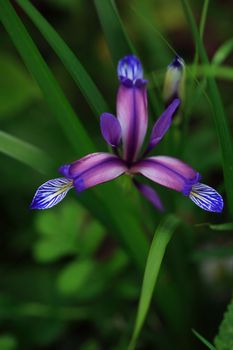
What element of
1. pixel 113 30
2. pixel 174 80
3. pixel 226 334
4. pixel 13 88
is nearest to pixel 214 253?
pixel 226 334

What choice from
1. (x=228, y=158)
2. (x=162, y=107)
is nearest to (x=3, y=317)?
(x=162, y=107)

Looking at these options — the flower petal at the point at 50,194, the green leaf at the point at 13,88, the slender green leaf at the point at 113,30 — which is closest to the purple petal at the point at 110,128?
the flower petal at the point at 50,194

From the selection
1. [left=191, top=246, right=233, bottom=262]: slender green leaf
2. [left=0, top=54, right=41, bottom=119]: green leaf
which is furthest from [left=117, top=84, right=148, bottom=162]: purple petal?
[left=0, top=54, right=41, bottom=119]: green leaf

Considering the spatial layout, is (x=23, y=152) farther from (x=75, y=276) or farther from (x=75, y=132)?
(x=75, y=276)

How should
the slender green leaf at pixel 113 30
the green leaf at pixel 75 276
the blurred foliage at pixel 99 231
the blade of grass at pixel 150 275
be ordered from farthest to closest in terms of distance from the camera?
1. the green leaf at pixel 75 276
2. the blurred foliage at pixel 99 231
3. the slender green leaf at pixel 113 30
4. the blade of grass at pixel 150 275

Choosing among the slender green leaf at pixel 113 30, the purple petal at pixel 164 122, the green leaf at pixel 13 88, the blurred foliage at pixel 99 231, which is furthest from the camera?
the green leaf at pixel 13 88

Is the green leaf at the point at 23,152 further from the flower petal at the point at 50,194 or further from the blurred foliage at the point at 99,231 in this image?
the flower petal at the point at 50,194
